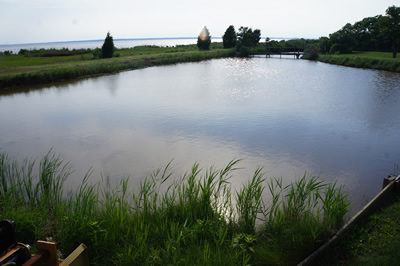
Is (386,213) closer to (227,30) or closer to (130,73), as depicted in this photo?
(130,73)

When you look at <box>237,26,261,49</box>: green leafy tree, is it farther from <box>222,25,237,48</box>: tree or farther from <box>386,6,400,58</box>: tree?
<box>386,6,400,58</box>: tree

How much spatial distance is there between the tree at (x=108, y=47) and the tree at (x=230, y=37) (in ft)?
76.7

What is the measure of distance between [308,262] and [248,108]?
939 centimetres

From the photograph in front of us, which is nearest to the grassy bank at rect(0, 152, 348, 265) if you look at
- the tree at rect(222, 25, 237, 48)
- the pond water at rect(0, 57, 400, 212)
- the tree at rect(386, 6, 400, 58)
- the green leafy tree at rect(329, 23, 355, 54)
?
the pond water at rect(0, 57, 400, 212)

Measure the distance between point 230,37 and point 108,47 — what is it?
2447 centimetres

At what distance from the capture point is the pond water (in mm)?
6684

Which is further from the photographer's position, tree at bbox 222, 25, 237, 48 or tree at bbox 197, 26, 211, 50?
tree at bbox 222, 25, 237, 48

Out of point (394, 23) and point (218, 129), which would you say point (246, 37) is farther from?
point (218, 129)

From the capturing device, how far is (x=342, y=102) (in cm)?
1295

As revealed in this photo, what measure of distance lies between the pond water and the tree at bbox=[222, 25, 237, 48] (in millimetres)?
34118

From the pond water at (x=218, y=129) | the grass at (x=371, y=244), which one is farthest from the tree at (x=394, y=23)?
the grass at (x=371, y=244)

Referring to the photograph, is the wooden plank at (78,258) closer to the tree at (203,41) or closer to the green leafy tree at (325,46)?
the green leafy tree at (325,46)

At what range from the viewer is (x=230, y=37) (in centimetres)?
4934

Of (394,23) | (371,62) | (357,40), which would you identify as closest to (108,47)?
(371,62)
